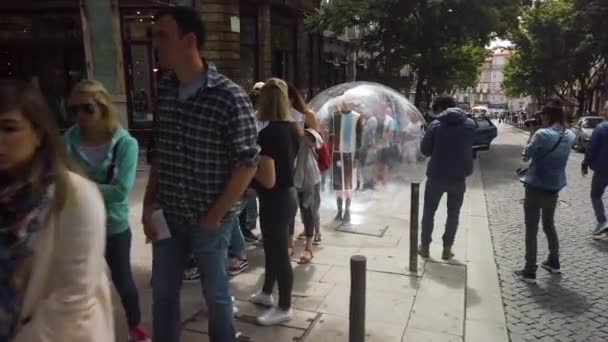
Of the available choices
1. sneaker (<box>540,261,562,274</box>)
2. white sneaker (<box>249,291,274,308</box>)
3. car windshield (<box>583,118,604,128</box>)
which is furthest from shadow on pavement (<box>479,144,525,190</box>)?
white sneaker (<box>249,291,274,308</box>)

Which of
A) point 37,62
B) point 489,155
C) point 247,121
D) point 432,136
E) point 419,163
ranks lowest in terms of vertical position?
point 489,155

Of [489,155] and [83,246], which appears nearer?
[83,246]

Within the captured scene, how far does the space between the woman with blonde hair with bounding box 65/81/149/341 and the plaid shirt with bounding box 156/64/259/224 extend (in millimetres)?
626

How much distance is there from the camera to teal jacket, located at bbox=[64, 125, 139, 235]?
10.3 ft

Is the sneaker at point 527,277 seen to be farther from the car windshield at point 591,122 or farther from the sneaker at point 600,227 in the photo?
the car windshield at point 591,122

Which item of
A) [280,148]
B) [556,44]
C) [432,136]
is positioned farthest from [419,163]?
[556,44]

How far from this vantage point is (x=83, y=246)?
1565 millimetres

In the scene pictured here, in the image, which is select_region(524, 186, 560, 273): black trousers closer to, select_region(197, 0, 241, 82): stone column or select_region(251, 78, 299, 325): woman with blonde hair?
select_region(251, 78, 299, 325): woman with blonde hair

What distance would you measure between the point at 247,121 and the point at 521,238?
18.4 ft

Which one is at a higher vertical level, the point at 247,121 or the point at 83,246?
Answer: the point at 247,121

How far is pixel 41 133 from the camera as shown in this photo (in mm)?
1646

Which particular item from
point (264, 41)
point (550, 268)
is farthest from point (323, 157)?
point (264, 41)

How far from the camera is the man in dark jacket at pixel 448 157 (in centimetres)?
538

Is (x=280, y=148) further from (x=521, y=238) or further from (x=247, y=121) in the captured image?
(x=521, y=238)
